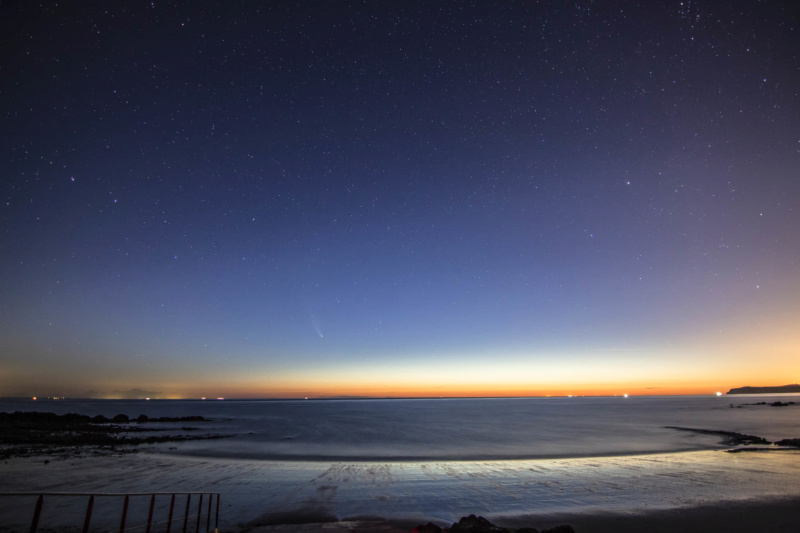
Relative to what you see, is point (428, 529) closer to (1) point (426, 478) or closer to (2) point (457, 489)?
(2) point (457, 489)

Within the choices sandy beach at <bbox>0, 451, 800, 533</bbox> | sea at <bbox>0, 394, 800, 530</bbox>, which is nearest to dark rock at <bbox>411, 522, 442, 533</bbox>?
sandy beach at <bbox>0, 451, 800, 533</bbox>

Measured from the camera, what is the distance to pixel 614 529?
13562 millimetres

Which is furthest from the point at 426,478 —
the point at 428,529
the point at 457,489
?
the point at 428,529

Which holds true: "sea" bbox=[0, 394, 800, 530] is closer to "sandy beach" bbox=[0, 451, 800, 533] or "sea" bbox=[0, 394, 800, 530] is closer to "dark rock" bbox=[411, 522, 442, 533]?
"sandy beach" bbox=[0, 451, 800, 533]

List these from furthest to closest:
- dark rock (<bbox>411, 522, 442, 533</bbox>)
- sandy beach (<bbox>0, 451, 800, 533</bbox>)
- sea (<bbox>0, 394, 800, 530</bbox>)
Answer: sea (<bbox>0, 394, 800, 530</bbox>), sandy beach (<bbox>0, 451, 800, 533</bbox>), dark rock (<bbox>411, 522, 442, 533</bbox>)

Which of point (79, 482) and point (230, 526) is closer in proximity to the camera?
point (230, 526)

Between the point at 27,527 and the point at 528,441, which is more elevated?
the point at 27,527

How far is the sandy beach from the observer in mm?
14430

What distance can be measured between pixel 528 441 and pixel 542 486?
2697 cm

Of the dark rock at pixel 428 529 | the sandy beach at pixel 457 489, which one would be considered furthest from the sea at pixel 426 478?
the dark rock at pixel 428 529

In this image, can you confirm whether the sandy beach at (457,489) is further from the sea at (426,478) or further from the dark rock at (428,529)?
the dark rock at (428,529)

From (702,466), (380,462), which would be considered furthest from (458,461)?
(702,466)

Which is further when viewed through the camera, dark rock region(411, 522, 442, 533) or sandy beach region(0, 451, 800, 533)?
sandy beach region(0, 451, 800, 533)

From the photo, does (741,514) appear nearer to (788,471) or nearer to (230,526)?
(788,471)
